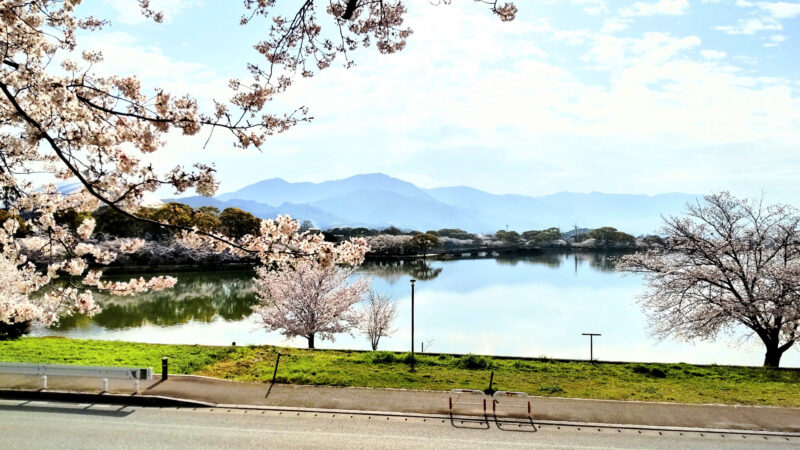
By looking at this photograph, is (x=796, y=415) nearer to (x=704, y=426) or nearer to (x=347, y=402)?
(x=704, y=426)

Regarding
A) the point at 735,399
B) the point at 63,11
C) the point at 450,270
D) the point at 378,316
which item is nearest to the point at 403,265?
the point at 450,270

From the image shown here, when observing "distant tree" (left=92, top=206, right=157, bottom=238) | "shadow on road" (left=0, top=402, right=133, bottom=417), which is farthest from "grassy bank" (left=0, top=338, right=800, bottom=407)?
"distant tree" (left=92, top=206, right=157, bottom=238)

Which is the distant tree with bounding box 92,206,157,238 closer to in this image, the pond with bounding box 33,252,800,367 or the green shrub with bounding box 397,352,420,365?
the pond with bounding box 33,252,800,367

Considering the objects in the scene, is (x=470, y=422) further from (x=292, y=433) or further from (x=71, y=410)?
(x=71, y=410)

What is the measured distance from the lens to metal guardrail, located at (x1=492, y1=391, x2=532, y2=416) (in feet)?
37.3

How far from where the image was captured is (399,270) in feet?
248

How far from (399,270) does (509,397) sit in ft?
208

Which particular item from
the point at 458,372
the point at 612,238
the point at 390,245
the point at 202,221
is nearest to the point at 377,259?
the point at 390,245

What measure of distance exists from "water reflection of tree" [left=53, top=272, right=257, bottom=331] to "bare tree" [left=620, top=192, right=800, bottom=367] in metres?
27.9

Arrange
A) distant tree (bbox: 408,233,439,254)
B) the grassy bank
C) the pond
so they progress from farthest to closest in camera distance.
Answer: distant tree (bbox: 408,233,439,254) → the pond → the grassy bank

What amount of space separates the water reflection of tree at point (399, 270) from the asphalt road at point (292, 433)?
51106 millimetres

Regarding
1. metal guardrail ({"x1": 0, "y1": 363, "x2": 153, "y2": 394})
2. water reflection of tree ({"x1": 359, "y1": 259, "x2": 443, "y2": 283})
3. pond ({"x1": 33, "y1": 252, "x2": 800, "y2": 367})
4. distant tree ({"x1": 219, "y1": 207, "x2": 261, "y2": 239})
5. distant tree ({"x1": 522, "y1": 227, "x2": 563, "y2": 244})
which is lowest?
pond ({"x1": 33, "y1": 252, "x2": 800, "y2": 367})

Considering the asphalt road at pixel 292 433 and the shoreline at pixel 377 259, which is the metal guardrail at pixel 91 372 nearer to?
the asphalt road at pixel 292 433

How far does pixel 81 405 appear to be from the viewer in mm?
11398
